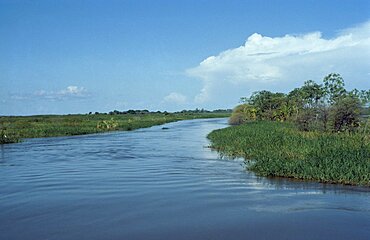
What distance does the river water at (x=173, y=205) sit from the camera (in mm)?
8578

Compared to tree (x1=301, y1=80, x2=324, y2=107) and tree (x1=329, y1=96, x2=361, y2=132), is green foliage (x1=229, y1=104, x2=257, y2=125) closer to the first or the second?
tree (x1=301, y1=80, x2=324, y2=107)

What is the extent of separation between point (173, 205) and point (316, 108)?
67.9 ft

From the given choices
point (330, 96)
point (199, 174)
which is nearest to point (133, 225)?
point (199, 174)

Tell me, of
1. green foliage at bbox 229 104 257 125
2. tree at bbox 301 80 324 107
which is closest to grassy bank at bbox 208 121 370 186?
tree at bbox 301 80 324 107

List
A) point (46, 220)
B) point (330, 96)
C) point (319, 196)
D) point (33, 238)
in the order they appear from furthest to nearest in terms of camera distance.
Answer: point (330, 96)
point (319, 196)
point (46, 220)
point (33, 238)

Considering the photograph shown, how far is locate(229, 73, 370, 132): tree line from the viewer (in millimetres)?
26328

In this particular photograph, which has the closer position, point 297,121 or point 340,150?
point 340,150

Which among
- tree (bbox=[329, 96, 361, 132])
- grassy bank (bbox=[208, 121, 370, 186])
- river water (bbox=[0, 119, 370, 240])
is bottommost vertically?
river water (bbox=[0, 119, 370, 240])

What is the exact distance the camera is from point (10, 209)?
1072cm

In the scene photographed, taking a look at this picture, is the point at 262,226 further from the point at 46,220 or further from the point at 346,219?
the point at 46,220

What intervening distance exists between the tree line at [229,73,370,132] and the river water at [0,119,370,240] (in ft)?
39.4

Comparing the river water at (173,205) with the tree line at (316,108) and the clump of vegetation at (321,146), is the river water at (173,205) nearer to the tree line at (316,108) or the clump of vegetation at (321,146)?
the clump of vegetation at (321,146)

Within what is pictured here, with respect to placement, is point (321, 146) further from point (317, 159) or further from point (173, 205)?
point (173, 205)

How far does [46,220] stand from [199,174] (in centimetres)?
767
